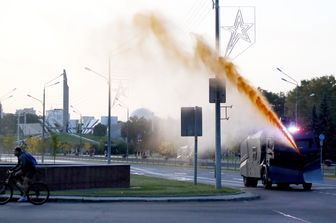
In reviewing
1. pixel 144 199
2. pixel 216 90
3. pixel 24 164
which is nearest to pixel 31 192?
pixel 24 164

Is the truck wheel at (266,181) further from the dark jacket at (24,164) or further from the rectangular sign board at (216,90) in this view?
the dark jacket at (24,164)

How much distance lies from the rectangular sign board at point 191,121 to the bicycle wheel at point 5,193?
11.4 metres

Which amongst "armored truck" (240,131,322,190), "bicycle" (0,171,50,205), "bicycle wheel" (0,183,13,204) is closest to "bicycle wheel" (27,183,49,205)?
"bicycle" (0,171,50,205)

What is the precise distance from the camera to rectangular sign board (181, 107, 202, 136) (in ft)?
105

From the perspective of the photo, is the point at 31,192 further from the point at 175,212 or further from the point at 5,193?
the point at 175,212

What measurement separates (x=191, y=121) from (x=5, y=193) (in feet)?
39.7

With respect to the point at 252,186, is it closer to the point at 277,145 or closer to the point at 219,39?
the point at 277,145

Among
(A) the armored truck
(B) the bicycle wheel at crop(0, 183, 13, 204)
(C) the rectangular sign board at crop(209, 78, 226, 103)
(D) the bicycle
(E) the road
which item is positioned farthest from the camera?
(A) the armored truck

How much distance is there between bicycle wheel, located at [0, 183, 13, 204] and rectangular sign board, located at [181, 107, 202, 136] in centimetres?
1144

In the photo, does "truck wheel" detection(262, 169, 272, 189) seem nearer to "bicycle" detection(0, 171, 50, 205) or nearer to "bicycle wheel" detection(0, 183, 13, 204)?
"bicycle" detection(0, 171, 50, 205)

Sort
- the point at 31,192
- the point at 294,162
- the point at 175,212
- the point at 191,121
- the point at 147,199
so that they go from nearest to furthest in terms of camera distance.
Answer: the point at 175,212, the point at 31,192, the point at 147,199, the point at 191,121, the point at 294,162

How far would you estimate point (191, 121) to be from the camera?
32.1 m

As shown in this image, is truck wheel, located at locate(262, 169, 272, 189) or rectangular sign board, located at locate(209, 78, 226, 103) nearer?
rectangular sign board, located at locate(209, 78, 226, 103)

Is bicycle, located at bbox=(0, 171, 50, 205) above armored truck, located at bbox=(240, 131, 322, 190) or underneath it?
underneath
